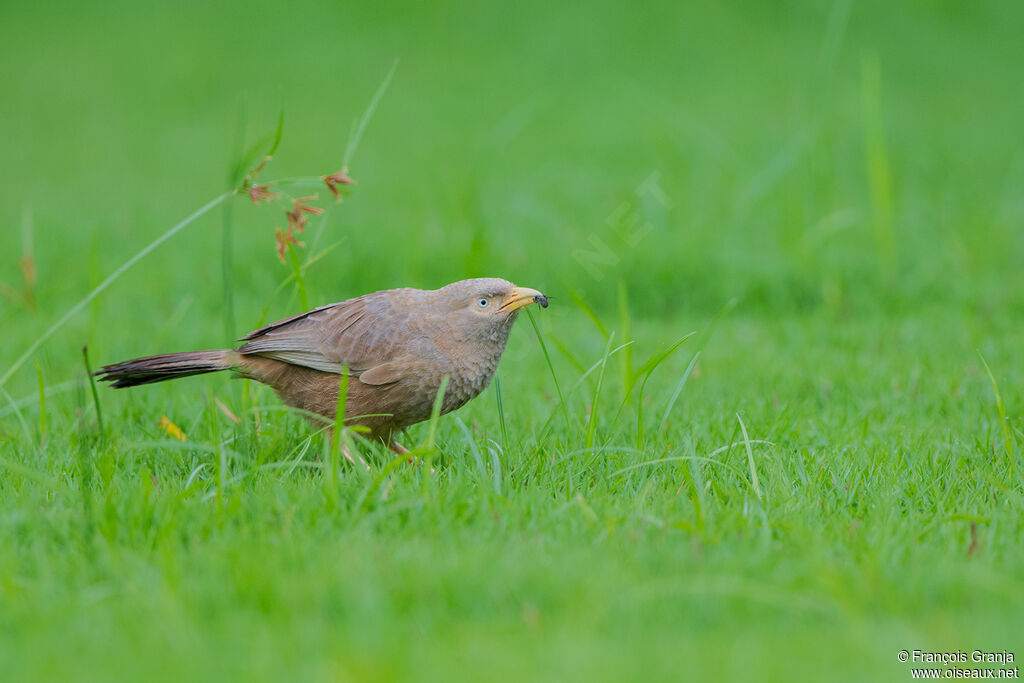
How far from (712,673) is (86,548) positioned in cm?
180

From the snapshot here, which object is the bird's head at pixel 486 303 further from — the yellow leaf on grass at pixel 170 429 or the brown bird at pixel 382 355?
the yellow leaf on grass at pixel 170 429

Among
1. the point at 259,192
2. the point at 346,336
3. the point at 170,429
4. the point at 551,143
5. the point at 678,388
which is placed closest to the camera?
the point at 259,192

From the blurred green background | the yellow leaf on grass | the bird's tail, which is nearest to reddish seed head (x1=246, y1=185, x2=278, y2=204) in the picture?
the blurred green background

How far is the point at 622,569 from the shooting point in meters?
2.82

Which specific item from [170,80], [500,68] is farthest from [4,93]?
[500,68]

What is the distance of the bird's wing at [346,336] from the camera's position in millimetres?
4117

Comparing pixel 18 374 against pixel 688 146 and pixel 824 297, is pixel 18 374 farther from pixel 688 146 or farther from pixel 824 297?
pixel 688 146

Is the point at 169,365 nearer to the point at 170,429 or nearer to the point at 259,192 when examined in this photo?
the point at 170,429

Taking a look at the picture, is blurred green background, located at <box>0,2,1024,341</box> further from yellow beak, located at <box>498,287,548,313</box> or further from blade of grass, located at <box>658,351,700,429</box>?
blade of grass, located at <box>658,351,700,429</box>

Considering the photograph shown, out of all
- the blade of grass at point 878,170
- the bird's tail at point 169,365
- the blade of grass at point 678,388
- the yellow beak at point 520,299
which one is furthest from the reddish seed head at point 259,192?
the blade of grass at point 878,170

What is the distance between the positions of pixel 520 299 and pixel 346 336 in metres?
0.74

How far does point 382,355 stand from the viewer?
13.4 feet

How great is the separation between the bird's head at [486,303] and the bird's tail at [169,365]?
966mm

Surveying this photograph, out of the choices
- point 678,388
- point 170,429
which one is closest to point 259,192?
point 170,429
